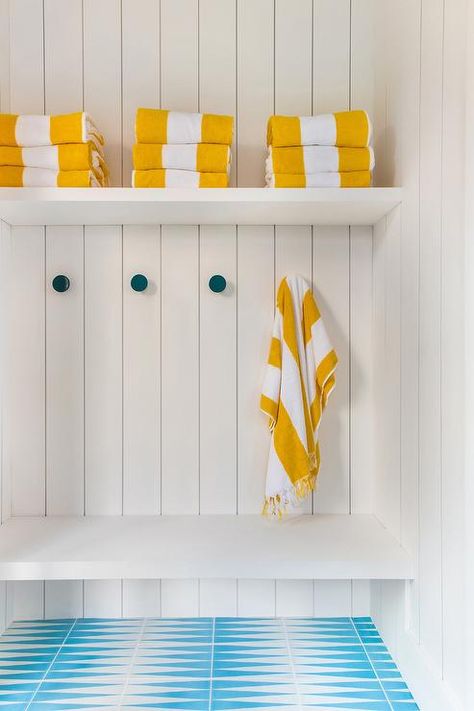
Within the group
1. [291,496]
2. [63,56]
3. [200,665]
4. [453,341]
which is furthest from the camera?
[63,56]

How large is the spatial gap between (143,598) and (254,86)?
1.54 m

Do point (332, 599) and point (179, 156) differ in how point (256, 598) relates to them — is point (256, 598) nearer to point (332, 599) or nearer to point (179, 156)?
point (332, 599)

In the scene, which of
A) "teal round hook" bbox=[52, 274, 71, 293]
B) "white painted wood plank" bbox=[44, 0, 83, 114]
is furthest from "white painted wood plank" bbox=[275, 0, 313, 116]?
"teal round hook" bbox=[52, 274, 71, 293]

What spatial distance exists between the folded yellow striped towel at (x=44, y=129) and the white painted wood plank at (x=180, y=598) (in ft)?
4.15

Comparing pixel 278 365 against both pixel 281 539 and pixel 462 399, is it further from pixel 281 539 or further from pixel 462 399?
pixel 462 399

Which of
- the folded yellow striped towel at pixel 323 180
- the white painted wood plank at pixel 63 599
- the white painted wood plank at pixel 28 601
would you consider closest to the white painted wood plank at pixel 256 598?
the white painted wood plank at pixel 63 599

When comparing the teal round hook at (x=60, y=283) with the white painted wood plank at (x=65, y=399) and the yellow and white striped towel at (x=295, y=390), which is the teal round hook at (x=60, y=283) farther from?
the yellow and white striped towel at (x=295, y=390)

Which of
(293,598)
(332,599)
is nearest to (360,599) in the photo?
(332,599)

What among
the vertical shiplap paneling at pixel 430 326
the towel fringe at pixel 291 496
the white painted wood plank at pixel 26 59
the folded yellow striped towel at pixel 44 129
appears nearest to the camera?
the vertical shiplap paneling at pixel 430 326

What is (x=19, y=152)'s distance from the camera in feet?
5.68

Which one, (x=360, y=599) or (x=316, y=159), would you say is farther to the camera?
(x=360, y=599)

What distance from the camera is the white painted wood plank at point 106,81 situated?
6.47ft

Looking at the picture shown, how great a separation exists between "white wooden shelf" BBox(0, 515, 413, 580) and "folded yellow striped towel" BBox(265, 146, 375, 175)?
95 centimetres

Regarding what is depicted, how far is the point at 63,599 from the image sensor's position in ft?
6.51
